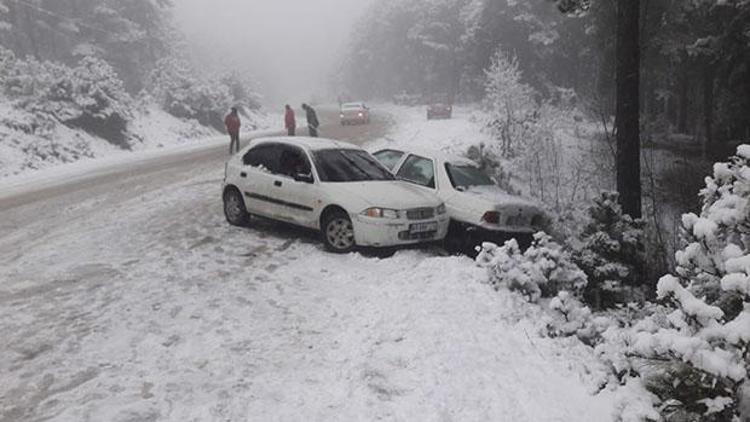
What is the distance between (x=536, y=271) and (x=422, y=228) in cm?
235

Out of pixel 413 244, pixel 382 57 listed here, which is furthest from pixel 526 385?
pixel 382 57

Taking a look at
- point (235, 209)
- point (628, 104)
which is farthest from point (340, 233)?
point (628, 104)

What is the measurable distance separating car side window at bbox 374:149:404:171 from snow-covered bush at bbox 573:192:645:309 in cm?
378

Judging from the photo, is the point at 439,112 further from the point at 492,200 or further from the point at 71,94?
the point at 492,200

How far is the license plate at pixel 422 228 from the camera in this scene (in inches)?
369

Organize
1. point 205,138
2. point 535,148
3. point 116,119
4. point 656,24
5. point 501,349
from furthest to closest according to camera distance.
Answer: point 205,138
point 116,119
point 656,24
point 535,148
point 501,349

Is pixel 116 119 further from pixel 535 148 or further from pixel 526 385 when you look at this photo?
pixel 526 385

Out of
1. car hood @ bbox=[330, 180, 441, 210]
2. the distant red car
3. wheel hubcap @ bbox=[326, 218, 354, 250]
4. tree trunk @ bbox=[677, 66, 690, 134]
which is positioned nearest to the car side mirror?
car hood @ bbox=[330, 180, 441, 210]

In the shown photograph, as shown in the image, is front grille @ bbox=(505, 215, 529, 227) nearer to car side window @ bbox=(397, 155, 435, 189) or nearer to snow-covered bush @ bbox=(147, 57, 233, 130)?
car side window @ bbox=(397, 155, 435, 189)

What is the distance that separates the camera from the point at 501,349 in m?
6.09

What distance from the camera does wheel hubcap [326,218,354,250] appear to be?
9.46 metres

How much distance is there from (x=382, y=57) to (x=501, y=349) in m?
83.5

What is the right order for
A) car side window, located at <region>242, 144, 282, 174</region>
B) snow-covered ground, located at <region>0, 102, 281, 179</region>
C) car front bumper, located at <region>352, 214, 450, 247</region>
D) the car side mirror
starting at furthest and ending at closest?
snow-covered ground, located at <region>0, 102, 281, 179</region> → car side window, located at <region>242, 144, 282, 174</region> → the car side mirror → car front bumper, located at <region>352, 214, 450, 247</region>

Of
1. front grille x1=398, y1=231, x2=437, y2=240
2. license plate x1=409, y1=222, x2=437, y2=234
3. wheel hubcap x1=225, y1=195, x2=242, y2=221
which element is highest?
wheel hubcap x1=225, y1=195, x2=242, y2=221
